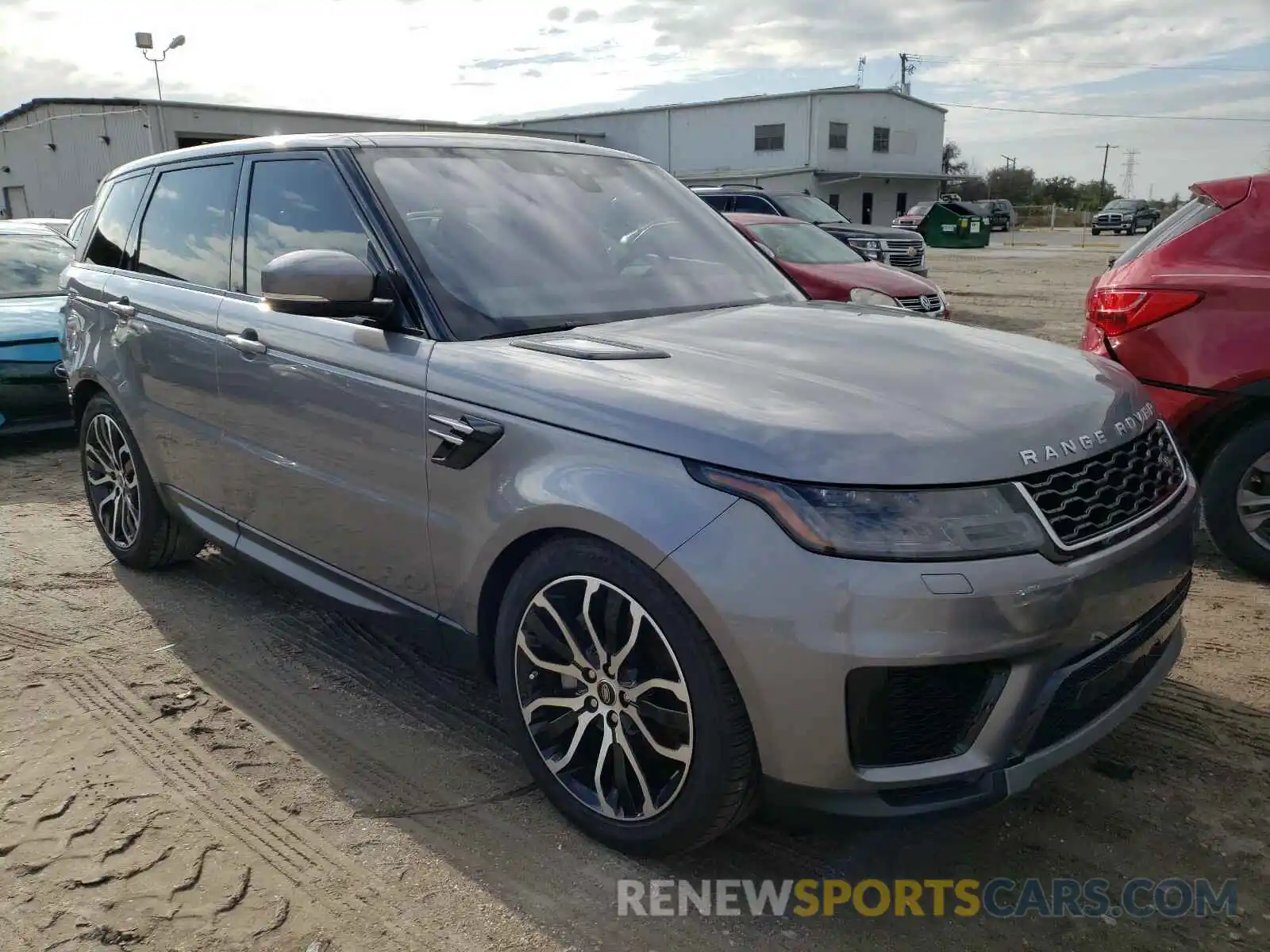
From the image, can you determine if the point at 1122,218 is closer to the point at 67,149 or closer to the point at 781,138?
the point at 781,138

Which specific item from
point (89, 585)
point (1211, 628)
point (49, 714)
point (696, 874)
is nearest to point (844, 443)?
point (696, 874)

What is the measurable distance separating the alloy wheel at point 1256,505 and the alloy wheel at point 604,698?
3299mm

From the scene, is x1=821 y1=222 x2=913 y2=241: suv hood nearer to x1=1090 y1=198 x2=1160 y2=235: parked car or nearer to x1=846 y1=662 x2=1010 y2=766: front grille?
x1=846 y1=662 x2=1010 y2=766: front grille

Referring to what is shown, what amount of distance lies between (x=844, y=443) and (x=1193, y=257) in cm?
324

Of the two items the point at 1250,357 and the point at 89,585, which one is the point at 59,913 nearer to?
the point at 89,585

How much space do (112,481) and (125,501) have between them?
189 millimetres

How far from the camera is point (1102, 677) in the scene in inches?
Answer: 91.6

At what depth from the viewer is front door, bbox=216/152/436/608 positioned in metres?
2.91

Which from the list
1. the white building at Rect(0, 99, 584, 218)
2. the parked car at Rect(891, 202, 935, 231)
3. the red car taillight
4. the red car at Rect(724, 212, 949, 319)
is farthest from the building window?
the red car taillight

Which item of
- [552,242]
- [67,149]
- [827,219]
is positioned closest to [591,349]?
[552,242]

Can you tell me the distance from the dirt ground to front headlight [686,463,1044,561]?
0.63m

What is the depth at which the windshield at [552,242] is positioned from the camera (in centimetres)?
300

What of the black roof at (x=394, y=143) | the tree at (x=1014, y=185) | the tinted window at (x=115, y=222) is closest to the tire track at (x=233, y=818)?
the black roof at (x=394, y=143)

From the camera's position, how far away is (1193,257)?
4.48 metres
